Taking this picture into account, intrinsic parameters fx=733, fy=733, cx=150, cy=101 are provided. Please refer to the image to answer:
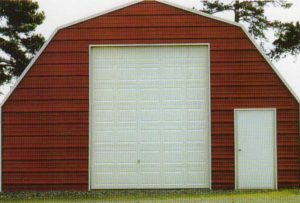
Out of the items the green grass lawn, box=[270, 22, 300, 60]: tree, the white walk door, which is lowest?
the green grass lawn

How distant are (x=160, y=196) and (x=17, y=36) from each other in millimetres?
15751

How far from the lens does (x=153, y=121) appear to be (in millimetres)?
19125

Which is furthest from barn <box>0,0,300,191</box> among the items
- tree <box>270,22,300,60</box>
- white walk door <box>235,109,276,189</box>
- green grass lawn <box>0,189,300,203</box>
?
tree <box>270,22,300,60</box>

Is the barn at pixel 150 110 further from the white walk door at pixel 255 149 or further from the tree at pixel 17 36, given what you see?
the tree at pixel 17 36

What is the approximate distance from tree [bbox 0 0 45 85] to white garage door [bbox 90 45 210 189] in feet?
39.9

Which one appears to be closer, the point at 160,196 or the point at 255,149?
the point at 160,196

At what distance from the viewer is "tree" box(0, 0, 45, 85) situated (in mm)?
30688

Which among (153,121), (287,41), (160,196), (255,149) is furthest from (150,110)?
(287,41)

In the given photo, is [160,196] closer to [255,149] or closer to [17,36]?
[255,149]

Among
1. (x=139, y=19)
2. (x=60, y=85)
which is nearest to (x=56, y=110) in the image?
(x=60, y=85)

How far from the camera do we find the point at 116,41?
1917 cm

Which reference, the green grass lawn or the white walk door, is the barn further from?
the green grass lawn

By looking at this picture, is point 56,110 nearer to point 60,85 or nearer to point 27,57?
point 60,85

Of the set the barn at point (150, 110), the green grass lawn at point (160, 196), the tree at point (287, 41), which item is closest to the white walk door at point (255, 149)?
the barn at point (150, 110)
